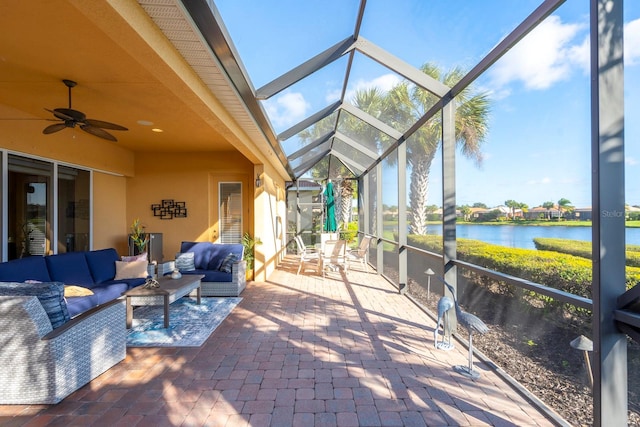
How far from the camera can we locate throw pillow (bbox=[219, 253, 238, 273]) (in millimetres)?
5473

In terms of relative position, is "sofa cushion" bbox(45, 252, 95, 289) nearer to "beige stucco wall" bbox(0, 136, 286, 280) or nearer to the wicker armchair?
the wicker armchair

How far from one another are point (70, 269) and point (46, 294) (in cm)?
210

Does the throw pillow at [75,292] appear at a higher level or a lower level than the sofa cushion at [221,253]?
lower

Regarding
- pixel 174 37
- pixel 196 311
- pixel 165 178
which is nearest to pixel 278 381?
pixel 196 311

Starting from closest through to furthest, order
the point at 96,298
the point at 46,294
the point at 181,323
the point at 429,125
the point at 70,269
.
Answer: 1. the point at 46,294
2. the point at 96,298
3. the point at 181,323
4. the point at 70,269
5. the point at 429,125

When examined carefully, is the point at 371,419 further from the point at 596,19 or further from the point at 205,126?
the point at 205,126

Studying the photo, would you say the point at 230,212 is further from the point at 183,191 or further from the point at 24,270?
the point at 24,270

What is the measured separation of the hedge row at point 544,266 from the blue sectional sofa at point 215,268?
4.06m

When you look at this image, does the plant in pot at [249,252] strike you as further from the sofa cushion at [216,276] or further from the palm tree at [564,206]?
the palm tree at [564,206]

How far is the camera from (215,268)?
569 cm

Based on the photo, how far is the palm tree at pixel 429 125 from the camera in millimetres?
4043

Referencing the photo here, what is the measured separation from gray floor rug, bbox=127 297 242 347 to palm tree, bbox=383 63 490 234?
3.77 meters

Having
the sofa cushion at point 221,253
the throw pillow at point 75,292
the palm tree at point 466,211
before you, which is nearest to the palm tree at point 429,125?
the palm tree at point 466,211

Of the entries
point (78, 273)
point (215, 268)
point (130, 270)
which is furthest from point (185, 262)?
point (78, 273)
